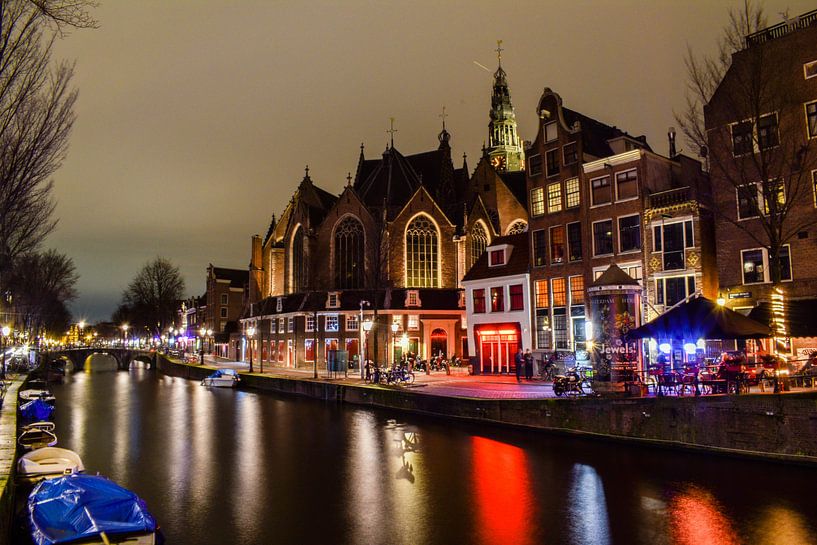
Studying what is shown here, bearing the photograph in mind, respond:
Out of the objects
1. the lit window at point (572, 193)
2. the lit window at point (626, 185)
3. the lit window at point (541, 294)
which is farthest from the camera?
the lit window at point (541, 294)

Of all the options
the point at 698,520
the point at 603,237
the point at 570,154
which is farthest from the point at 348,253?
the point at 698,520

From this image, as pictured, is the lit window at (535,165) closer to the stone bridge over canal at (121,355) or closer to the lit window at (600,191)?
the lit window at (600,191)

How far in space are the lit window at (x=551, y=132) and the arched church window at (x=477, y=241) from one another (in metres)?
21.6

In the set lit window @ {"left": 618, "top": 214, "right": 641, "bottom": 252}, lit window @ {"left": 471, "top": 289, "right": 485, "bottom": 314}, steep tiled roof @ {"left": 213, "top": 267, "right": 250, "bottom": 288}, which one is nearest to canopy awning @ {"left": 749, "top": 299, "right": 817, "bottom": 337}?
lit window @ {"left": 618, "top": 214, "right": 641, "bottom": 252}

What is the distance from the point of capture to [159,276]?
89.6 m

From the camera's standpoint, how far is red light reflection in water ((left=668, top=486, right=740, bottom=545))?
37.3 ft

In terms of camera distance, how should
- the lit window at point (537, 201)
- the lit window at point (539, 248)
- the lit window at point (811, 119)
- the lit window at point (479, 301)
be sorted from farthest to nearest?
the lit window at point (479, 301) → the lit window at point (537, 201) → the lit window at point (539, 248) → the lit window at point (811, 119)

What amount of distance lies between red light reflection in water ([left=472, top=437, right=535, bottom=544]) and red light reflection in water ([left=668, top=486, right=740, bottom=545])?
3142mm

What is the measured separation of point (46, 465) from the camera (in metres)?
15.3

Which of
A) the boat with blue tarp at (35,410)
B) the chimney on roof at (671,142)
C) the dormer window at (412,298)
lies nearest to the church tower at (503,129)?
the dormer window at (412,298)

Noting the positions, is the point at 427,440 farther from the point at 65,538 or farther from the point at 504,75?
the point at 504,75

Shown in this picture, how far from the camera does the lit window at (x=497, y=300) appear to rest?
39.0 m

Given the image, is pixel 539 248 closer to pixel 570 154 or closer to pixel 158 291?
A: pixel 570 154

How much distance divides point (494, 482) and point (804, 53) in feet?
75.9
